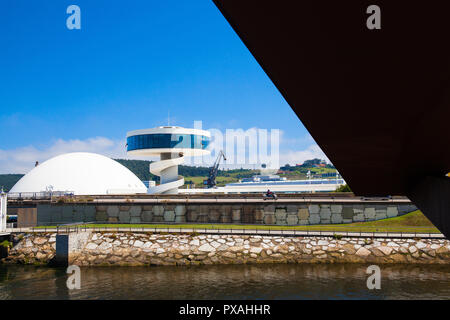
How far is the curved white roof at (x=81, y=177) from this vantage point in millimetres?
87625

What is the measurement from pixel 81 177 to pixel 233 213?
62548 millimetres

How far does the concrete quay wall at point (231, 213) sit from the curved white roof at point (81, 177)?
41988 mm

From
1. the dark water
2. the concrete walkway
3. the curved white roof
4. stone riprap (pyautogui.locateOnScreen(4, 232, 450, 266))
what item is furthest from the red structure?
the curved white roof

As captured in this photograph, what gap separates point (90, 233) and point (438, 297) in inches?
1166

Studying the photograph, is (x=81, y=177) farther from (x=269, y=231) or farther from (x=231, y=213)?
(x=269, y=231)

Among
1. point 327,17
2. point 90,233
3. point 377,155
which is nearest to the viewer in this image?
point 327,17

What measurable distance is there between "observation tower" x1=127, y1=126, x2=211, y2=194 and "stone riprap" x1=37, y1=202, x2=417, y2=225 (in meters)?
32.4

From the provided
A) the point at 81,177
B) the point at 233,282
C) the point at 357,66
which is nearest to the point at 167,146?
the point at 81,177

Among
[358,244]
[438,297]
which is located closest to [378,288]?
[438,297]

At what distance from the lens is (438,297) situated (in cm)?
2070

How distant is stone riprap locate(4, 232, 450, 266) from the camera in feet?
98.2

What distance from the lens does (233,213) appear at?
1551 inches

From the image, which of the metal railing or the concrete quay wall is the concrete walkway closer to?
the metal railing

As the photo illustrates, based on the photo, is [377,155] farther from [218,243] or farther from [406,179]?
[218,243]
